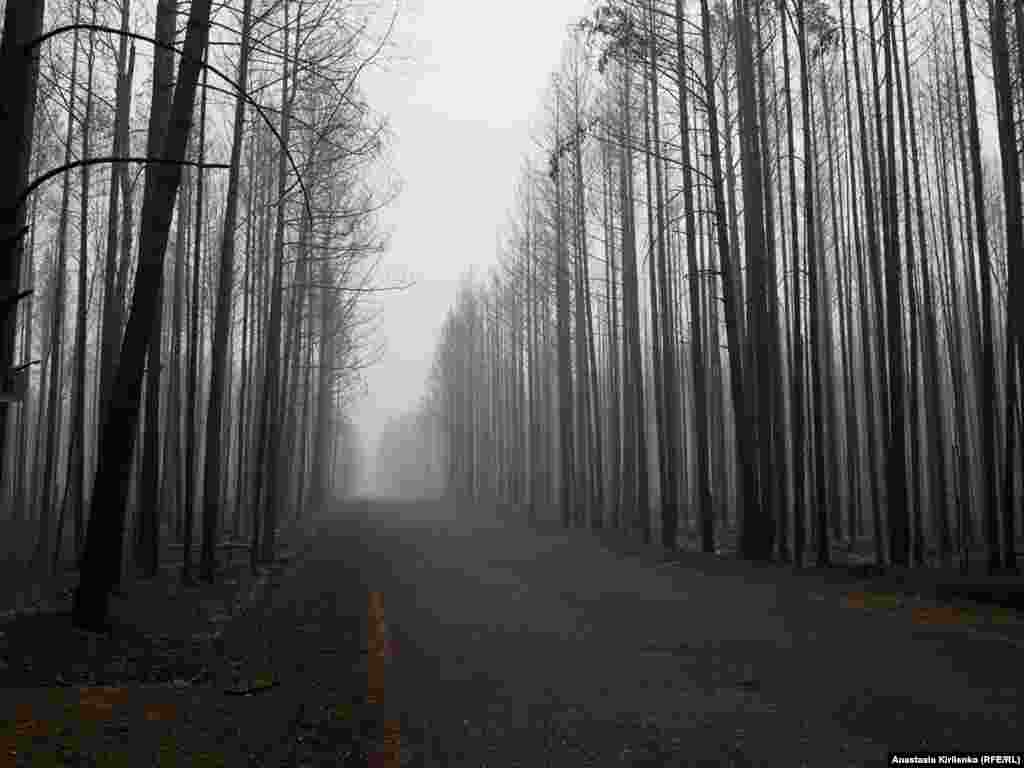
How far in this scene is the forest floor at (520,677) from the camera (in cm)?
360

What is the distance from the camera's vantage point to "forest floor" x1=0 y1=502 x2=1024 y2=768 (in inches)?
142

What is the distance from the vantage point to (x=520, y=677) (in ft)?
16.2

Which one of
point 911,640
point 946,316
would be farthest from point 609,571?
point 946,316

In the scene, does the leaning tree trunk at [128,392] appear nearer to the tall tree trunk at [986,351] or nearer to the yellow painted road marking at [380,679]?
the yellow painted road marking at [380,679]

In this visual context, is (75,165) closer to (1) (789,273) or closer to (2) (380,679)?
(2) (380,679)

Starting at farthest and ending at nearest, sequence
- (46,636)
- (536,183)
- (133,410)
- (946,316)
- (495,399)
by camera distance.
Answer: (495,399) → (536,183) → (946,316) → (133,410) → (46,636)

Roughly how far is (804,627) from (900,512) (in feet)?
18.1

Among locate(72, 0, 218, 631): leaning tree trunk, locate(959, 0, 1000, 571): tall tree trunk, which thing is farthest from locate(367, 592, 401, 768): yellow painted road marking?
locate(959, 0, 1000, 571): tall tree trunk

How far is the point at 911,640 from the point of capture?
19.3 feet

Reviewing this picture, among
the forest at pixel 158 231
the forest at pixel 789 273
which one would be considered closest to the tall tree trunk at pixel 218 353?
the forest at pixel 158 231

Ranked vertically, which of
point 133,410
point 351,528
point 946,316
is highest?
point 946,316

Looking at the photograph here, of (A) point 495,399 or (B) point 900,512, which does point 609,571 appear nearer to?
(B) point 900,512

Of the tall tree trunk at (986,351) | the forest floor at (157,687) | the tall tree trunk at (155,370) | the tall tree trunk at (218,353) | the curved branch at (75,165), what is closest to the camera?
the curved branch at (75,165)

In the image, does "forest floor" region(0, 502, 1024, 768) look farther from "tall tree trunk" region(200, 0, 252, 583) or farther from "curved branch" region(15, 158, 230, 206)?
"curved branch" region(15, 158, 230, 206)
